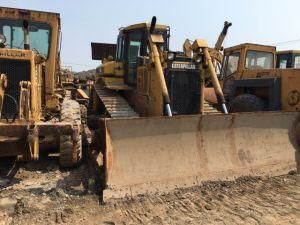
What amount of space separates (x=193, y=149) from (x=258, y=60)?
6592 millimetres

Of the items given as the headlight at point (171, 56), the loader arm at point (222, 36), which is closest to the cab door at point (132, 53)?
the headlight at point (171, 56)

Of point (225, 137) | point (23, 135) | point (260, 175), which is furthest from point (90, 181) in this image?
point (260, 175)

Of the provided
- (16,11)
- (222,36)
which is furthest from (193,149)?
(222,36)

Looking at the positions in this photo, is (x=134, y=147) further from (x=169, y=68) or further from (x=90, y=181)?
(x=169, y=68)

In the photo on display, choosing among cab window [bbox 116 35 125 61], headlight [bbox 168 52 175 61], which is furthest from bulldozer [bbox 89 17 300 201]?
cab window [bbox 116 35 125 61]

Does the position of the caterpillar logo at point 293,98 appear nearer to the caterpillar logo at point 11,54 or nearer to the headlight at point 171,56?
the headlight at point 171,56

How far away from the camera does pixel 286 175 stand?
20.1 feet

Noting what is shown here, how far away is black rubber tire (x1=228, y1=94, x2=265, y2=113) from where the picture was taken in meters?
9.82

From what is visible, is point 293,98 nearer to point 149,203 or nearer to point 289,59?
point 289,59

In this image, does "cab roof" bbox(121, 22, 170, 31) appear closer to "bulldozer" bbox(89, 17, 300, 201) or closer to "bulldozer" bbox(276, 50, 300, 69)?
"bulldozer" bbox(89, 17, 300, 201)

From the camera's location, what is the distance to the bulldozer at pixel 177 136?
521cm

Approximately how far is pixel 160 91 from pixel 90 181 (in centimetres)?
294

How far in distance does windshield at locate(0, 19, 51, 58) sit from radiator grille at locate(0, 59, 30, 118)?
111 cm

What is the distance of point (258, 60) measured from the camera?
11.4 meters
